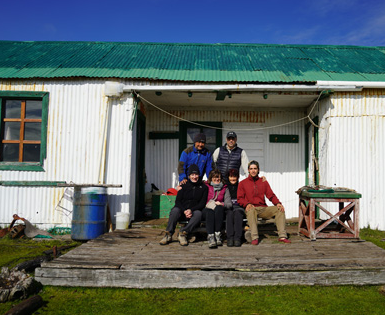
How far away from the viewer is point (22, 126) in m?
7.70

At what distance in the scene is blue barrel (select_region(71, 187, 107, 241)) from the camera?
257 inches

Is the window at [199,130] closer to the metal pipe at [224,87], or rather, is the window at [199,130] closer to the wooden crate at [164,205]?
the wooden crate at [164,205]

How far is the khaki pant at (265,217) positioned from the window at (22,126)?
16.4 feet

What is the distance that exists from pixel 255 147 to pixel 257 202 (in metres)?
3.75

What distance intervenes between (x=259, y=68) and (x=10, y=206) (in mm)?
6758

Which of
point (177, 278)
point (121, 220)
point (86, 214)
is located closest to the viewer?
point (177, 278)

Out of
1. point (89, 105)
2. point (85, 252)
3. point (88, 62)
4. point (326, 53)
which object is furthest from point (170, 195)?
point (326, 53)

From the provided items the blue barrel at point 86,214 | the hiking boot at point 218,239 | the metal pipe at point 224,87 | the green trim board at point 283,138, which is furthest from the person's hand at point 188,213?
the green trim board at point 283,138

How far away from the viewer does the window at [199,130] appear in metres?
9.52

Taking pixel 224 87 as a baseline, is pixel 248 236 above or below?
below

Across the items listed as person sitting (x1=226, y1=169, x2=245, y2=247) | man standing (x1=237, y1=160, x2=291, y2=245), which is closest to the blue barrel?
person sitting (x1=226, y1=169, x2=245, y2=247)

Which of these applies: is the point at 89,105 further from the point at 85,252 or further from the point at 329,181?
the point at 329,181

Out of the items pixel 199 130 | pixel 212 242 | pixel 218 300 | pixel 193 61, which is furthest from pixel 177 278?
pixel 193 61

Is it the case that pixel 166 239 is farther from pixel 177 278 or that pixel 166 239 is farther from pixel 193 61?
pixel 193 61
